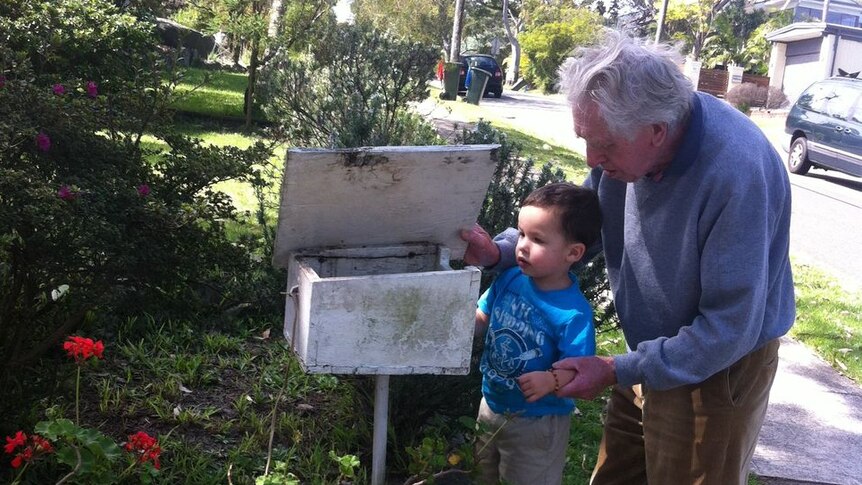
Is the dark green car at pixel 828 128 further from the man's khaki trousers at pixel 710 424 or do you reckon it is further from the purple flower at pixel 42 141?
the purple flower at pixel 42 141

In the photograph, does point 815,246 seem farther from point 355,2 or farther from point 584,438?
point 355,2

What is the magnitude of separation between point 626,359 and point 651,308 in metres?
0.19

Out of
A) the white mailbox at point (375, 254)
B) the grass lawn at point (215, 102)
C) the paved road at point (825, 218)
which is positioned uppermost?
the white mailbox at point (375, 254)

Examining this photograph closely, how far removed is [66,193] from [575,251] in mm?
1611

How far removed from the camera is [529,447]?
2734 millimetres

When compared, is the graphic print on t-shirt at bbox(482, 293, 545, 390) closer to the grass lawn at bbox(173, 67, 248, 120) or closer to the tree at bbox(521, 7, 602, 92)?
the grass lawn at bbox(173, 67, 248, 120)

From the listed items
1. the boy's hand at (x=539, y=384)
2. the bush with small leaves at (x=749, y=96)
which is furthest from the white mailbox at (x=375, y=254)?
the bush with small leaves at (x=749, y=96)

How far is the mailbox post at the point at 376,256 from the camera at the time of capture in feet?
7.49

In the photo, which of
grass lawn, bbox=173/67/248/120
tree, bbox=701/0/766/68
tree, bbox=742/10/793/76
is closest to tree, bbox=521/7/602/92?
tree, bbox=701/0/766/68

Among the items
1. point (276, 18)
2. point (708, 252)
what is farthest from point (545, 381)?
point (276, 18)

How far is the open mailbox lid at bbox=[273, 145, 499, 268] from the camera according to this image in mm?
2301

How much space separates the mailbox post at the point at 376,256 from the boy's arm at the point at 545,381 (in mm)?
180

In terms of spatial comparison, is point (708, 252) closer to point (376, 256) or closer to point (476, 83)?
point (376, 256)

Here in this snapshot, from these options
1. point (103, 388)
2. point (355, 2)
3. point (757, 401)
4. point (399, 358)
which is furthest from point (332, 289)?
point (355, 2)
